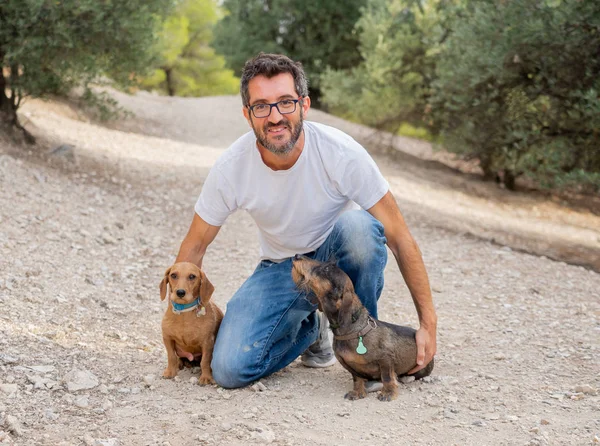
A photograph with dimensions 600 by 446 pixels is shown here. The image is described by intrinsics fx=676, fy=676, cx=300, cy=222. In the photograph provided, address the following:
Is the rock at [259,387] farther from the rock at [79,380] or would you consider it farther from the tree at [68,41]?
the tree at [68,41]

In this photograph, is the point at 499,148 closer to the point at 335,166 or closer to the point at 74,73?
Result: the point at 74,73

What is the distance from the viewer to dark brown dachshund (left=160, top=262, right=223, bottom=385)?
422 centimetres

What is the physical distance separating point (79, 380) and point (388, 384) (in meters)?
1.93

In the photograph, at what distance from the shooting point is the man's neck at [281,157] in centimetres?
437

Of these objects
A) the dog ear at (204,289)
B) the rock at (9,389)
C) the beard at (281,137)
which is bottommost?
the rock at (9,389)

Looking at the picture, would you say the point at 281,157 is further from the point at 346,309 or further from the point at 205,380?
the point at 205,380

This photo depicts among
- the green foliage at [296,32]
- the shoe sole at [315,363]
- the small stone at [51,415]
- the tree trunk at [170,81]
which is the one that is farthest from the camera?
the tree trunk at [170,81]

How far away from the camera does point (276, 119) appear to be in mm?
4199

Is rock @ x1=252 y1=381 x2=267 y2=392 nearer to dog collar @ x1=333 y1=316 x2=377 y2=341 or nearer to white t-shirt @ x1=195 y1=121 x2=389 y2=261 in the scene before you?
dog collar @ x1=333 y1=316 x2=377 y2=341

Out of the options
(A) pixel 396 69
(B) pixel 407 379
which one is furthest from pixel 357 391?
(A) pixel 396 69

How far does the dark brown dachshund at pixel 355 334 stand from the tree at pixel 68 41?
6.91 meters

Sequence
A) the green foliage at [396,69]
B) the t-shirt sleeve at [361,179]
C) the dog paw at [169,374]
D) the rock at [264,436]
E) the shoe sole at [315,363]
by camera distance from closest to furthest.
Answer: the rock at [264,436] → the t-shirt sleeve at [361,179] → the dog paw at [169,374] → the shoe sole at [315,363] → the green foliage at [396,69]

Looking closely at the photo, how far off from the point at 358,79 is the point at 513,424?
1670cm

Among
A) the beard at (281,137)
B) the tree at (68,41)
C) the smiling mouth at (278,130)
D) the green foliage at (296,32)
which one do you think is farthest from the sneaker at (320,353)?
the green foliage at (296,32)
